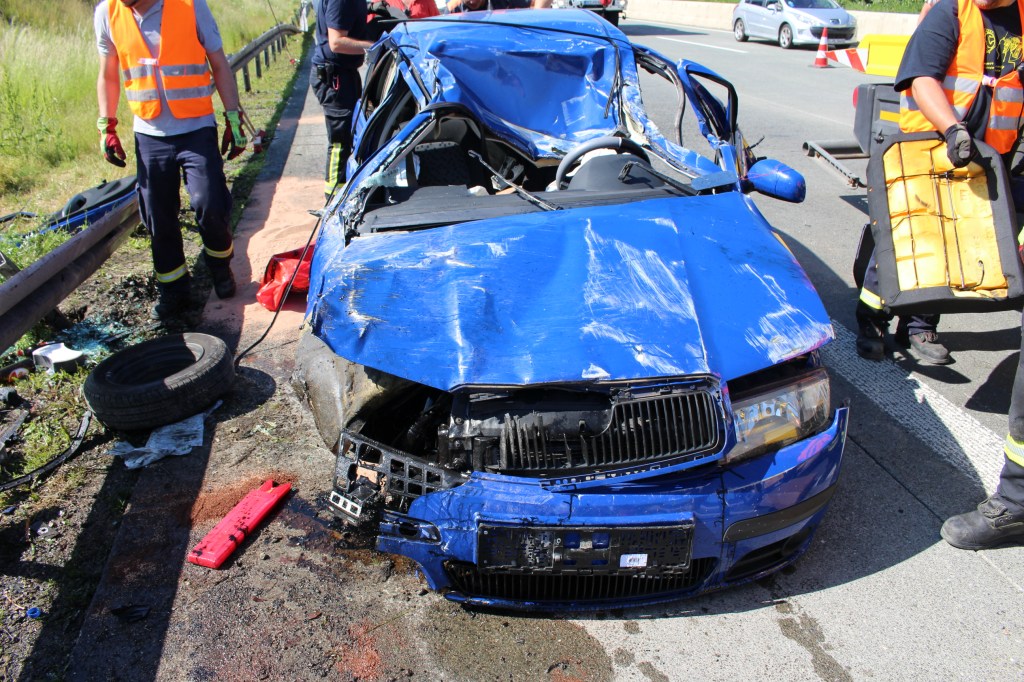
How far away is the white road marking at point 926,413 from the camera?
3.33 metres

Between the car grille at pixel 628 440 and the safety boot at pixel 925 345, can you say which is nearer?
the car grille at pixel 628 440

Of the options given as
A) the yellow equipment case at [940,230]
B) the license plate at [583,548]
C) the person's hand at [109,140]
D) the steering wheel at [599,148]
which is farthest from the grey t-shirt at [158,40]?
the yellow equipment case at [940,230]

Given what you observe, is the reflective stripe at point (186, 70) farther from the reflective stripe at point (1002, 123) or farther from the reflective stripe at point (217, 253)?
the reflective stripe at point (1002, 123)

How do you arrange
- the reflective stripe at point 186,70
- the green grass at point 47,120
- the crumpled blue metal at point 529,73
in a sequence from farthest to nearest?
the green grass at point 47,120, the reflective stripe at point 186,70, the crumpled blue metal at point 529,73

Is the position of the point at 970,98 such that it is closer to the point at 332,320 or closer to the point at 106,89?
the point at 332,320

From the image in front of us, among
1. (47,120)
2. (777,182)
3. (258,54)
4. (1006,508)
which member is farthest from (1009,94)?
(258,54)

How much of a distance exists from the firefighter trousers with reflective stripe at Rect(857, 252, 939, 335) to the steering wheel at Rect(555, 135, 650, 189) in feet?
4.42

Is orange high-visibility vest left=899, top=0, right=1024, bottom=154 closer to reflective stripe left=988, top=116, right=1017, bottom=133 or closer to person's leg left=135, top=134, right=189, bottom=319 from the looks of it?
reflective stripe left=988, top=116, right=1017, bottom=133

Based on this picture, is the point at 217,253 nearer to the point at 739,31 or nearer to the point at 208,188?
the point at 208,188

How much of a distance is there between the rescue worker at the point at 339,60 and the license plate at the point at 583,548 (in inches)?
155

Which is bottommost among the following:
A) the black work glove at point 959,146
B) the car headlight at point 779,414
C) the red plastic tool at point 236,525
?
the red plastic tool at point 236,525

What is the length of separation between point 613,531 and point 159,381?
92.4 inches

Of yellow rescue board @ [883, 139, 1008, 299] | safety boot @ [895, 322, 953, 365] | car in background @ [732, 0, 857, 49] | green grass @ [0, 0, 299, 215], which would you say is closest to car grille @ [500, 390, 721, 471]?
yellow rescue board @ [883, 139, 1008, 299]

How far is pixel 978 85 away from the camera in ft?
12.1
